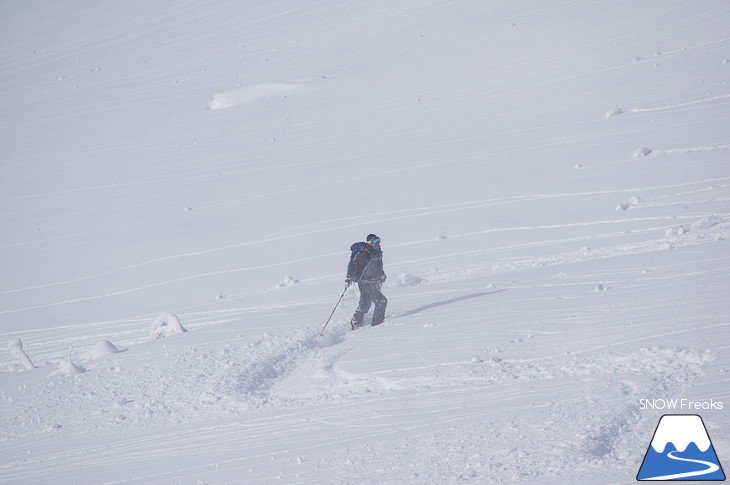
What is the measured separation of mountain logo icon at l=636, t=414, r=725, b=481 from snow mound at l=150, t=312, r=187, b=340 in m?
7.68

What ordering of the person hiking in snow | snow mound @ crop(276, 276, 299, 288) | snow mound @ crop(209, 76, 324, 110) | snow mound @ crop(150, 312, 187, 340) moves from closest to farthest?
the person hiking in snow < snow mound @ crop(150, 312, 187, 340) < snow mound @ crop(276, 276, 299, 288) < snow mound @ crop(209, 76, 324, 110)

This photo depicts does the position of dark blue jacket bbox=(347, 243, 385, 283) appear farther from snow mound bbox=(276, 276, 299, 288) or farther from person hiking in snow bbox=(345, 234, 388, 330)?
snow mound bbox=(276, 276, 299, 288)

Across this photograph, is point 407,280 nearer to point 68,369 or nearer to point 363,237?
point 363,237

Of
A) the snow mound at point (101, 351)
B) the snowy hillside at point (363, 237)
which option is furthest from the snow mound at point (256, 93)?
the snow mound at point (101, 351)

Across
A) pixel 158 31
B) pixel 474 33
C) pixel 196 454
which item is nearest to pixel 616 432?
pixel 196 454

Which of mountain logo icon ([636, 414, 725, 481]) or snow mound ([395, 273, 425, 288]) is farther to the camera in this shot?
snow mound ([395, 273, 425, 288])

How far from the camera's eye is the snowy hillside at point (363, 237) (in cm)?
720

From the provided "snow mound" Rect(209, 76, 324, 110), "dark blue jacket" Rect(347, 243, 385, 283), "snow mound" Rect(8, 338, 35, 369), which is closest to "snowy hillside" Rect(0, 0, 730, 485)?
"snow mound" Rect(8, 338, 35, 369)

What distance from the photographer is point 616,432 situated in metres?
6.42

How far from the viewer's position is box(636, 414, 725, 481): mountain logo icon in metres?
5.58

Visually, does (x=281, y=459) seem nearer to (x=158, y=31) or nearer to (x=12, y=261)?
(x=12, y=261)

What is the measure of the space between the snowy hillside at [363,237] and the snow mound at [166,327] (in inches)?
1.8

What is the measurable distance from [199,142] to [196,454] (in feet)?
58.9

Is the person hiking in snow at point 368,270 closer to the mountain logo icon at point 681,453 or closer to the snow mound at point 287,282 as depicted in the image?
the snow mound at point 287,282
